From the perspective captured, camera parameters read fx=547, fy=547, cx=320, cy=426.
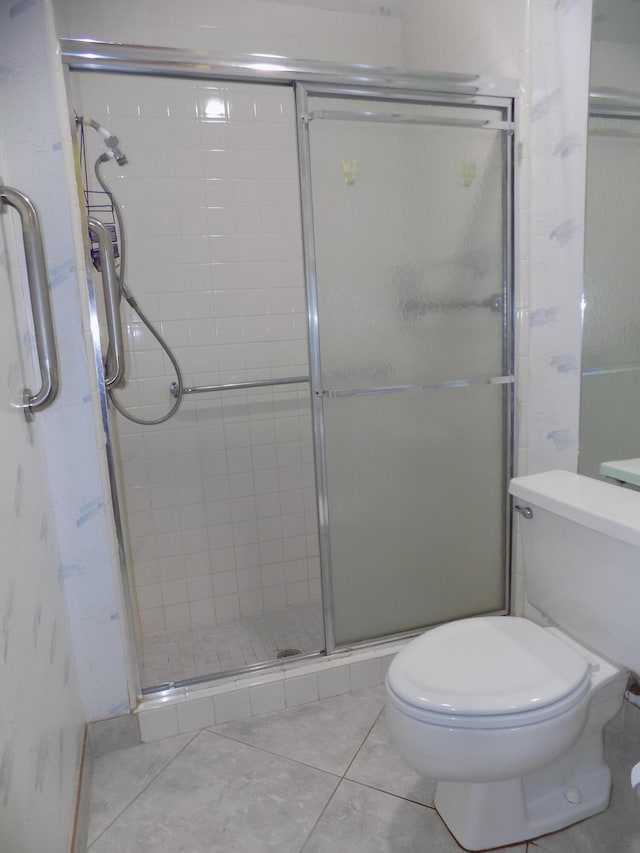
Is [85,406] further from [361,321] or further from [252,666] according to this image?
[252,666]

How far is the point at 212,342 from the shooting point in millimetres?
2197

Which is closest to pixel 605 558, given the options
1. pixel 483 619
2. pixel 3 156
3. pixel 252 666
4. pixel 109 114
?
pixel 483 619

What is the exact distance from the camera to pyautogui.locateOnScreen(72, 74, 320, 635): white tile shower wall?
6.73ft

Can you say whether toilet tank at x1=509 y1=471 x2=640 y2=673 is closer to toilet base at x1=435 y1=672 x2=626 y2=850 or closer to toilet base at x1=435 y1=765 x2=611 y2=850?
toilet base at x1=435 y1=672 x2=626 y2=850

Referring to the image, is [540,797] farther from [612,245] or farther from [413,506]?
[612,245]

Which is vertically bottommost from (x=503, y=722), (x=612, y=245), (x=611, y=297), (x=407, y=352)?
(x=503, y=722)

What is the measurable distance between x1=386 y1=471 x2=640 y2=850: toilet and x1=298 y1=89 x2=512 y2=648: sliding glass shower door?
43 centimetres

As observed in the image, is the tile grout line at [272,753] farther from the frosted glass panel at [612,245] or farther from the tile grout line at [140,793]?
the frosted glass panel at [612,245]

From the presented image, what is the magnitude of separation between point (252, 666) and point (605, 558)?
1137mm

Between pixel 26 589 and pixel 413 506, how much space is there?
116 cm

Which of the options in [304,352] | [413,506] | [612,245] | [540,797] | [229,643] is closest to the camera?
[540,797]

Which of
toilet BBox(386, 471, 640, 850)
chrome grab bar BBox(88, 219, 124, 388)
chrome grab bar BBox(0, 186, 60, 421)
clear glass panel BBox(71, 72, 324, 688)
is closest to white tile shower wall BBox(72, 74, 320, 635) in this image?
clear glass panel BBox(71, 72, 324, 688)

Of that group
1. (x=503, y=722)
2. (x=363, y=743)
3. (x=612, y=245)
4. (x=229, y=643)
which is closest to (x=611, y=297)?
(x=612, y=245)

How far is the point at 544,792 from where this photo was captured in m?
1.32
